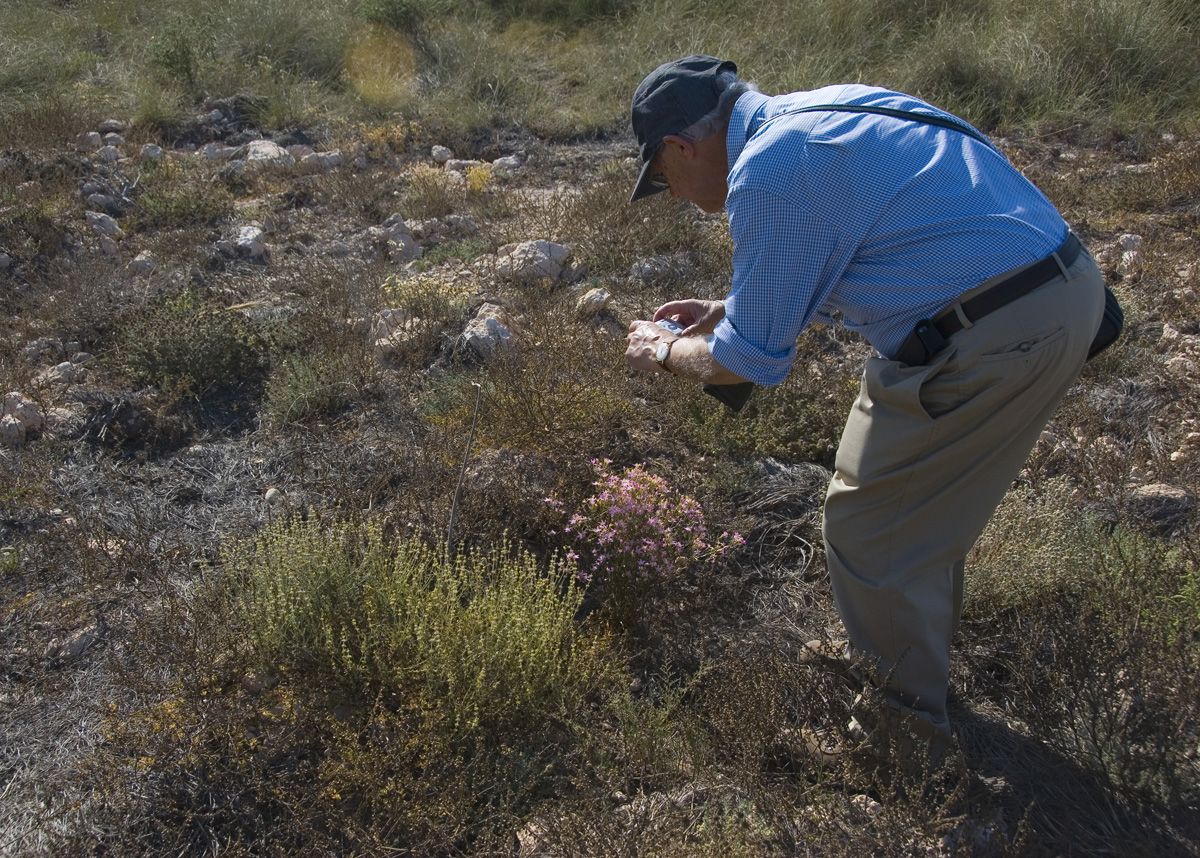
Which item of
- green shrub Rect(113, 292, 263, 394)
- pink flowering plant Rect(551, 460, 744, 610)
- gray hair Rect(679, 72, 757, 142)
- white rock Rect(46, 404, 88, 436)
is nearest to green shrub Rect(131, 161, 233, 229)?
green shrub Rect(113, 292, 263, 394)

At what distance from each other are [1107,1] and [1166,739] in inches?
303

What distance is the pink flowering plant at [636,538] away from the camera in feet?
9.76

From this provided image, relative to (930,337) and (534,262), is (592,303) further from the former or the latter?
(930,337)

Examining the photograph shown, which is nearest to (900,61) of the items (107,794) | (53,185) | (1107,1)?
(1107,1)

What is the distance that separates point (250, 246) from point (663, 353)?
4.50 metres

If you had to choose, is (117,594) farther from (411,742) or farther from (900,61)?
(900,61)

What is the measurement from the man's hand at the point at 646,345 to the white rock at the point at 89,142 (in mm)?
7113

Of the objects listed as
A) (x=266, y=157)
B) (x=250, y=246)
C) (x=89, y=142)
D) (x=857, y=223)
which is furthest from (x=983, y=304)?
(x=89, y=142)

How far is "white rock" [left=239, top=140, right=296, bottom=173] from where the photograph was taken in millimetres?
7312

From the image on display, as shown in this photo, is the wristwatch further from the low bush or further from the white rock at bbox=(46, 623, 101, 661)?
the white rock at bbox=(46, 623, 101, 661)

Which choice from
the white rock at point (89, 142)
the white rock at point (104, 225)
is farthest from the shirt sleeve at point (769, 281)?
the white rock at point (89, 142)

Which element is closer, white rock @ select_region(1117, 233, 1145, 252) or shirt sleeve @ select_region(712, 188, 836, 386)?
shirt sleeve @ select_region(712, 188, 836, 386)

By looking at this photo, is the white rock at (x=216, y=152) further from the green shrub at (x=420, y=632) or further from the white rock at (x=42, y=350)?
the green shrub at (x=420, y=632)

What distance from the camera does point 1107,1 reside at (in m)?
7.86
